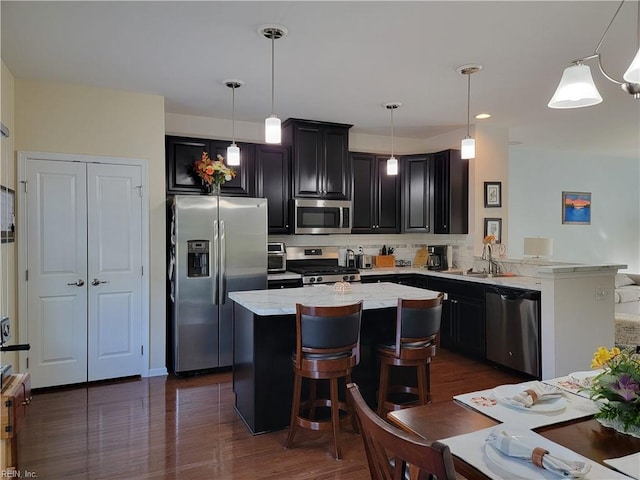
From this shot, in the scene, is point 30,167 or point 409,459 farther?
point 30,167

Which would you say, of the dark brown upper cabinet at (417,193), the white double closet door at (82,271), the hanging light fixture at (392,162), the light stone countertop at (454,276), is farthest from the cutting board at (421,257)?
the white double closet door at (82,271)

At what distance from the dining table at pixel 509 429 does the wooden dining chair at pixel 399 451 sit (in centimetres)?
16

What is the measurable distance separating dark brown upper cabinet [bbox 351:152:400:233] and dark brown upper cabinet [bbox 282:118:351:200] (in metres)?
0.23

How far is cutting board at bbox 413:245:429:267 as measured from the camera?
607cm

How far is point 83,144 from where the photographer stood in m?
3.91

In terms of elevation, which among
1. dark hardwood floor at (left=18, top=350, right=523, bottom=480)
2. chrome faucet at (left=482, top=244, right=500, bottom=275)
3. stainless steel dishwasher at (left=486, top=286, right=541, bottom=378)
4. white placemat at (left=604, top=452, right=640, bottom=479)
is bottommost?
dark hardwood floor at (left=18, top=350, right=523, bottom=480)

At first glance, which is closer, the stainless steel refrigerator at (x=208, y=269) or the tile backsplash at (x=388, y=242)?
the stainless steel refrigerator at (x=208, y=269)

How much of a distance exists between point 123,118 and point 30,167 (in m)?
0.89

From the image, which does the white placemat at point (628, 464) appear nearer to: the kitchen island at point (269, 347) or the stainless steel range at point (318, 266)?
the kitchen island at point (269, 347)

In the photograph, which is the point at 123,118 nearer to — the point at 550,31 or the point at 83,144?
the point at 83,144

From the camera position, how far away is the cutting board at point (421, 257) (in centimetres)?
607

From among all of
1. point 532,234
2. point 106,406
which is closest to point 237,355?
point 106,406

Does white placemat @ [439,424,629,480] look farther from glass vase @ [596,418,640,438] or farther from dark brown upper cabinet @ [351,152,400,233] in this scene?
dark brown upper cabinet @ [351,152,400,233]

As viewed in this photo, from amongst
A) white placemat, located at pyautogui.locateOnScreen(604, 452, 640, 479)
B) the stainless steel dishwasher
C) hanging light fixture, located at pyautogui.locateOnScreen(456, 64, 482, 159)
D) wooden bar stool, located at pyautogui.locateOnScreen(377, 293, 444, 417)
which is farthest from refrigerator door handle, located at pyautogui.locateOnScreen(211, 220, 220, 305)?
white placemat, located at pyautogui.locateOnScreen(604, 452, 640, 479)
